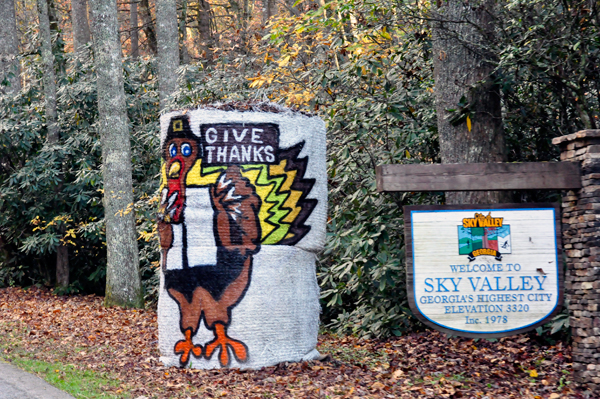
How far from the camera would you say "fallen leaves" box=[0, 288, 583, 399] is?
6633 millimetres

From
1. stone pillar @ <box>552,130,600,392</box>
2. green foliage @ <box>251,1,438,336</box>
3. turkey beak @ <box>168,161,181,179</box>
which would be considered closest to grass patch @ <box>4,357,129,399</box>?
turkey beak @ <box>168,161,181,179</box>

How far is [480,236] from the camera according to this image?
6211 mm

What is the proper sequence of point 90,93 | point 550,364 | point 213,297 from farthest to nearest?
point 90,93, point 550,364, point 213,297

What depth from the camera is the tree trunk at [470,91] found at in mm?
9039

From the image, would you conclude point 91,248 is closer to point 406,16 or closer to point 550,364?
point 406,16

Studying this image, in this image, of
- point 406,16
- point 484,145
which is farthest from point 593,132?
point 406,16

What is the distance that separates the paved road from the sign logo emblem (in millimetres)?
4072

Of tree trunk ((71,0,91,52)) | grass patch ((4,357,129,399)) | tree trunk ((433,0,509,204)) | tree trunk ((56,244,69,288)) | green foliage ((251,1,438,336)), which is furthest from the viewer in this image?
tree trunk ((71,0,91,52))

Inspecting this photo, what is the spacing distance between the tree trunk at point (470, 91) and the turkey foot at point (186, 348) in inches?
171

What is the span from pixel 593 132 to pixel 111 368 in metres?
6.00

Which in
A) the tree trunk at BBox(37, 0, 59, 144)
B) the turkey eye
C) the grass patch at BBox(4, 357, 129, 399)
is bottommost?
the grass patch at BBox(4, 357, 129, 399)

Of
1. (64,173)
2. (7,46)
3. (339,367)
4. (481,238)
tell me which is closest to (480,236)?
(481,238)

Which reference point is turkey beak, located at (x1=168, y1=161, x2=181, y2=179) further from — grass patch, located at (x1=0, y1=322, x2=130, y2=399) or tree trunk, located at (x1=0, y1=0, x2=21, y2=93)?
tree trunk, located at (x1=0, y1=0, x2=21, y2=93)

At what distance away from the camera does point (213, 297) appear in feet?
24.0
